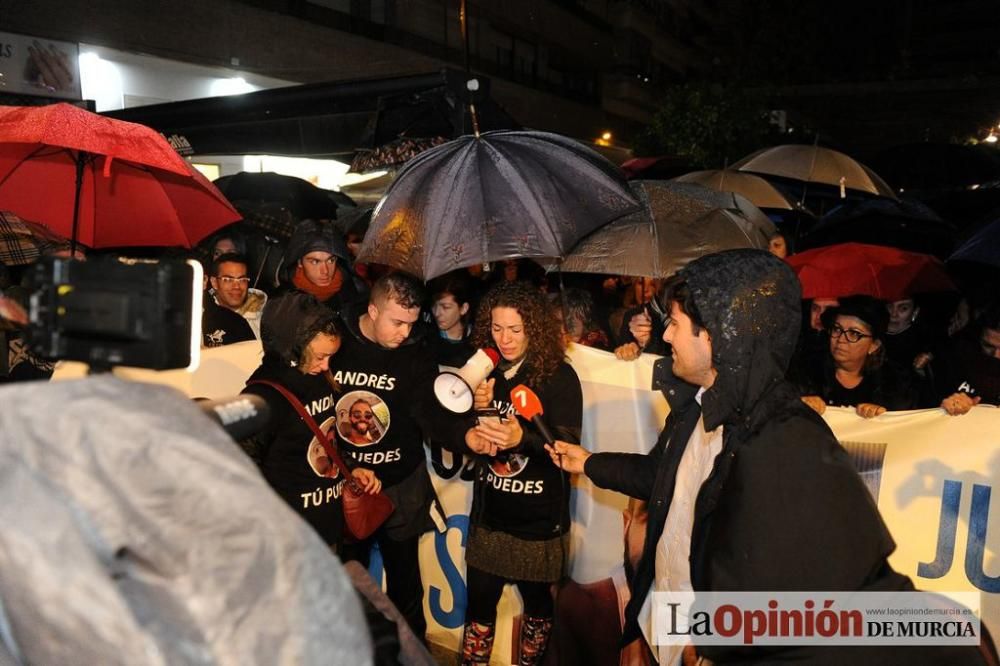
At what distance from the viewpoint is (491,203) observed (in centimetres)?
377

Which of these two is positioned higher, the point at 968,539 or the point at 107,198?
the point at 107,198

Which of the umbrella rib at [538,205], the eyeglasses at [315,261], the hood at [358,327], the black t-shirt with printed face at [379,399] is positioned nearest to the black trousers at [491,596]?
the black t-shirt with printed face at [379,399]

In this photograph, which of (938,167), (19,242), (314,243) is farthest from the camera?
(938,167)

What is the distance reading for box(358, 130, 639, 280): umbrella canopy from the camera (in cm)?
372

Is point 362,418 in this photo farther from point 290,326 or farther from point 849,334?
point 849,334

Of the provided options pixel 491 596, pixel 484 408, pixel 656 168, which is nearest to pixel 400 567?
pixel 491 596

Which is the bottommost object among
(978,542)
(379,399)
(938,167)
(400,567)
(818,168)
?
(400,567)

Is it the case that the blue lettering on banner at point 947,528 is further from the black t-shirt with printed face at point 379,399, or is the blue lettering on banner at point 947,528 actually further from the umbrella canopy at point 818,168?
the umbrella canopy at point 818,168

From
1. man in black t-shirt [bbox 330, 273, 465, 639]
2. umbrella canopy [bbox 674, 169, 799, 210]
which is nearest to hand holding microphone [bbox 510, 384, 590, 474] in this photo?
man in black t-shirt [bbox 330, 273, 465, 639]

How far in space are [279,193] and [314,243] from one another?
4207 mm

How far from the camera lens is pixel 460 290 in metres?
5.05

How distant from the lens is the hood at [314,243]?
18.2ft

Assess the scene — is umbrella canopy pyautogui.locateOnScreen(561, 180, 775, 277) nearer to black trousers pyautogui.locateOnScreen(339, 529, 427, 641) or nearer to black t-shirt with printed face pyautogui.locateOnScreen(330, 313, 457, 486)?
black t-shirt with printed face pyautogui.locateOnScreen(330, 313, 457, 486)

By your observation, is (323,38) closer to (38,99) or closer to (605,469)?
(38,99)
